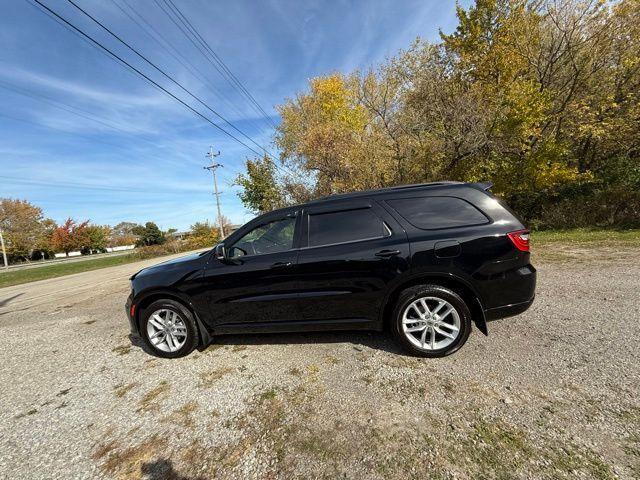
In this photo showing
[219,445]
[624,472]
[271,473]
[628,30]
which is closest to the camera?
[624,472]

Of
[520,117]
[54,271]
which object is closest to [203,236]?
[54,271]

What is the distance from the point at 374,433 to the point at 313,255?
170cm

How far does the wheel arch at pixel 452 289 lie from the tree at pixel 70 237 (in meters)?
78.5

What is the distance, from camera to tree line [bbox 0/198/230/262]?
123ft

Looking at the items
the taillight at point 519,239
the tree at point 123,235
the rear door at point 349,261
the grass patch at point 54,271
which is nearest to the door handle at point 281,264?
the rear door at point 349,261

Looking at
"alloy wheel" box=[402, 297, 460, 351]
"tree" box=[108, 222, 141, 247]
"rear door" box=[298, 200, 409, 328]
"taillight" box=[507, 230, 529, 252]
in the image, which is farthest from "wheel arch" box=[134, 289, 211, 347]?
"tree" box=[108, 222, 141, 247]

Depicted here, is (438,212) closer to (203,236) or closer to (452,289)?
(452,289)

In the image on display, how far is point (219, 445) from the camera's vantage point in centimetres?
211

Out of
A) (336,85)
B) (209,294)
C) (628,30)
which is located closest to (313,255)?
(209,294)

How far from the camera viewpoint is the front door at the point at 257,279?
3.21 meters

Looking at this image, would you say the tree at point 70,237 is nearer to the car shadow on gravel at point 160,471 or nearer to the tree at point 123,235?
the tree at point 123,235

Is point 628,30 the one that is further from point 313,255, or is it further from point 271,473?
point 271,473

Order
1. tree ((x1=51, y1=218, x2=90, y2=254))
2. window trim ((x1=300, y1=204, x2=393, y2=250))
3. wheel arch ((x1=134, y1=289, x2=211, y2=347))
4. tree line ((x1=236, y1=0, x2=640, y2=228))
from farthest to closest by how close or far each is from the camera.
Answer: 1. tree ((x1=51, y1=218, x2=90, y2=254))
2. tree line ((x1=236, y1=0, x2=640, y2=228))
3. wheel arch ((x1=134, y1=289, x2=211, y2=347))
4. window trim ((x1=300, y1=204, x2=393, y2=250))

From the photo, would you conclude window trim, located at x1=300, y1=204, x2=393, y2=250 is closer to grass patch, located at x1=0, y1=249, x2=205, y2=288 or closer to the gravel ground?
the gravel ground
